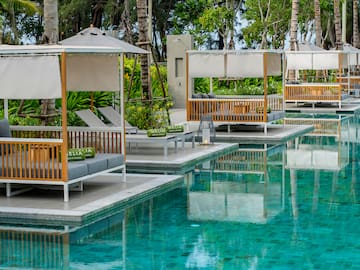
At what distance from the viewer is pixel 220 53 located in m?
23.0

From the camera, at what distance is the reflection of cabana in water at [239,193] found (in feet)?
40.7

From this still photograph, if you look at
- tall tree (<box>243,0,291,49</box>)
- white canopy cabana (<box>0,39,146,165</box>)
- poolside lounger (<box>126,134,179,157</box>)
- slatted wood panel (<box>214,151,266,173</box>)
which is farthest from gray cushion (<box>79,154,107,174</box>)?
tall tree (<box>243,0,291,49</box>)

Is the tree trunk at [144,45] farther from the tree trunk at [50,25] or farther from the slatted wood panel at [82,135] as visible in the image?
the slatted wood panel at [82,135]

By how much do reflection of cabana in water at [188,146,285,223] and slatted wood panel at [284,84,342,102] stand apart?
46.9ft

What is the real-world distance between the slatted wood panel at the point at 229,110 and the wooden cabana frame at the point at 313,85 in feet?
32.1

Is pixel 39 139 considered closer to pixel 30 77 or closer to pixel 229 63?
pixel 30 77

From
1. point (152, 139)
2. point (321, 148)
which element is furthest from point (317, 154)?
point (152, 139)

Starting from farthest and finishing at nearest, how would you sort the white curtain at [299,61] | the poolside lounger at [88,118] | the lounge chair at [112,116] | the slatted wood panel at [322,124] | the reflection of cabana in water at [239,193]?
the white curtain at [299,61] < the slatted wood panel at [322,124] < the lounge chair at [112,116] < the poolside lounger at [88,118] < the reflection of cabana in water at [239,193]

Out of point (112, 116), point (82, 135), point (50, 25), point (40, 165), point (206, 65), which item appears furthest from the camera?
point (206, 65)

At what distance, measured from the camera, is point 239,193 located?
46.6 feet

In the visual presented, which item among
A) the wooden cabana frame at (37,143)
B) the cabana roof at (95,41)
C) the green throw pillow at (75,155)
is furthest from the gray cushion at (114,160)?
the cabana roof at (95,41)

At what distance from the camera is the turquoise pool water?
9680 millimetres

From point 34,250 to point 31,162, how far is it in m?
2.61

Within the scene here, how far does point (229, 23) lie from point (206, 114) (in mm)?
28413
